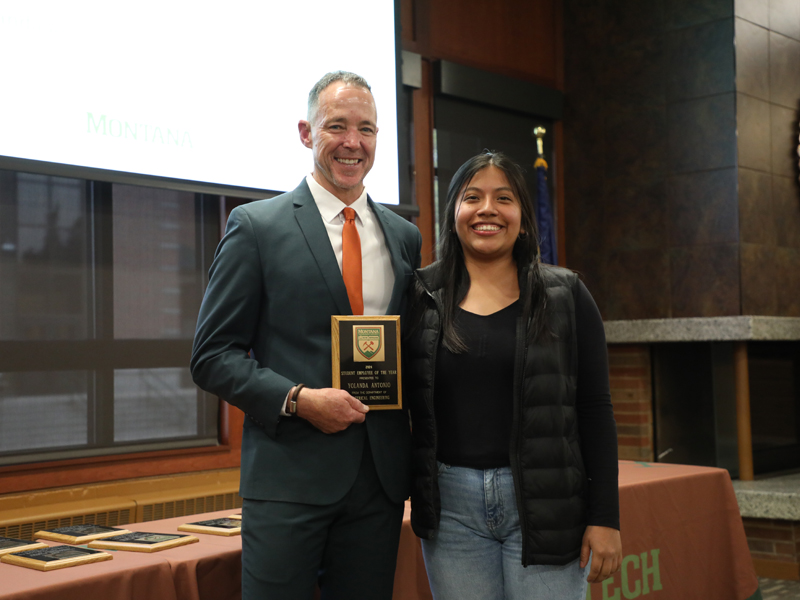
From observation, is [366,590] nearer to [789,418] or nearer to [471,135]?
[471,135]

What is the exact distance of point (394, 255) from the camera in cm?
168

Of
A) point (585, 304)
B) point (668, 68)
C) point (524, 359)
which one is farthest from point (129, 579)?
point (668, 68)

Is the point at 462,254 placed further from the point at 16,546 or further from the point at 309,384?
the point at 16,546

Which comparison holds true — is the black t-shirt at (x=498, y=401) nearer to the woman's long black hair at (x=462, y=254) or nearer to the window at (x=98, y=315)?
the woman's long black hair at (x=462, y=254)

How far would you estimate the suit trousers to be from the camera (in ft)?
4.80

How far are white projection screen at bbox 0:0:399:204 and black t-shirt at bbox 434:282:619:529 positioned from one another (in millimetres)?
2160

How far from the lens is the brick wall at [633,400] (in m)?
5.15

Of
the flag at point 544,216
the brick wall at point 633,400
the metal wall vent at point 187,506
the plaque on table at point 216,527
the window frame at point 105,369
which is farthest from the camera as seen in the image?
the brick wall at point 633,400

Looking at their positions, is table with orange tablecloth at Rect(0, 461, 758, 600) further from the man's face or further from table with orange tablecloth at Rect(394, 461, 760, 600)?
the man's face

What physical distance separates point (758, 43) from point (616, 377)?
88.3 inches

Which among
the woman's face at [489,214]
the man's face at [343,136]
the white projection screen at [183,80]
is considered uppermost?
the white projection screen at [183,80]

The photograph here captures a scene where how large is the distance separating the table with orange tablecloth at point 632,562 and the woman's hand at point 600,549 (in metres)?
0.63

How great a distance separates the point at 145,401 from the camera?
3689 mm

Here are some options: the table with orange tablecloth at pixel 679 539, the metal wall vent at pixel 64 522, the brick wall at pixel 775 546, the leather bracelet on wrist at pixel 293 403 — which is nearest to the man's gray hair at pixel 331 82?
the leather bracelet on wrist at pixel 293 403
